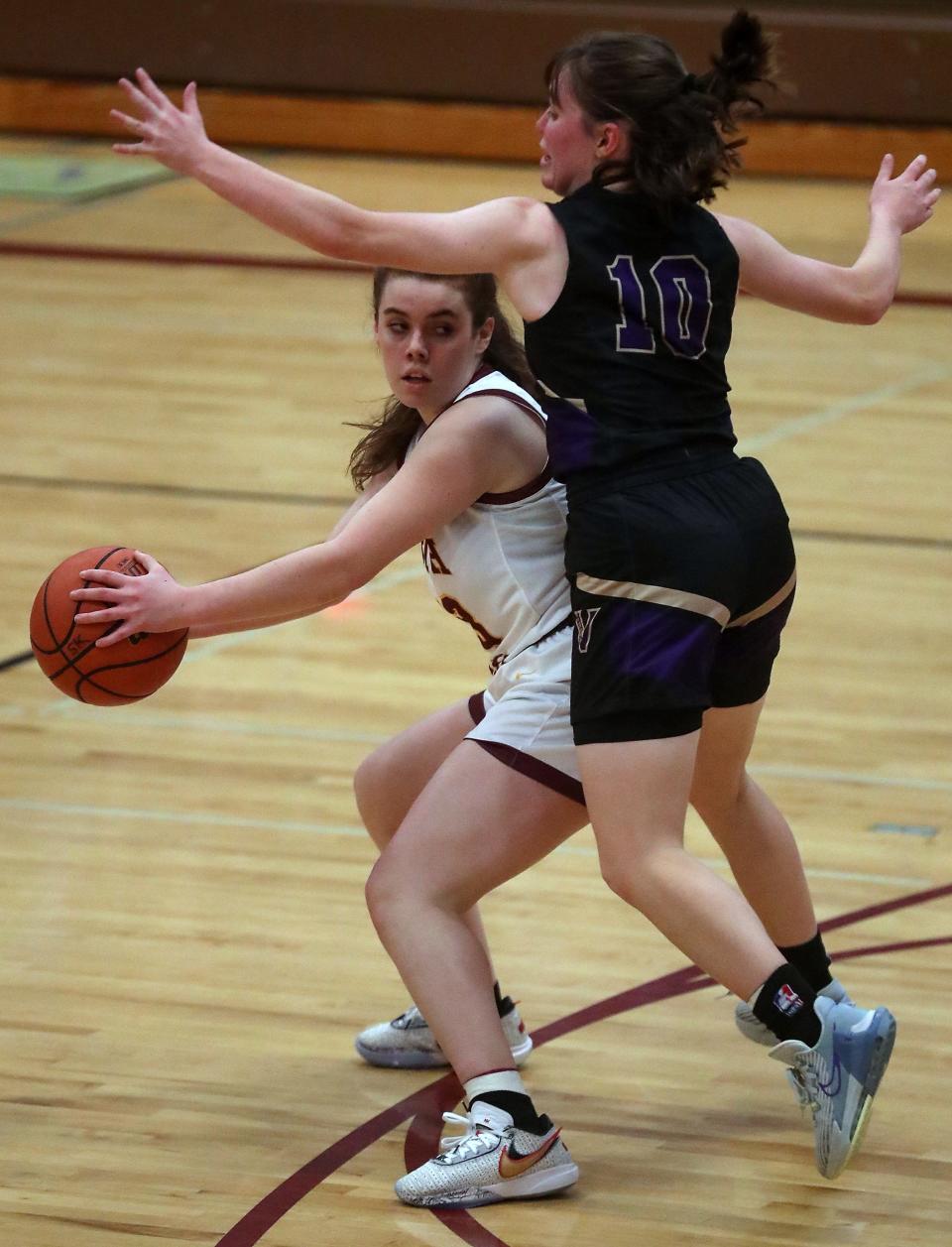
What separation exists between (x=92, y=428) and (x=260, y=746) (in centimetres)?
336

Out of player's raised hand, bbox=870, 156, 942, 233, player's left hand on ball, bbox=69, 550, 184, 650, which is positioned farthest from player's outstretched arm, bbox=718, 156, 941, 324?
player's left hand on ball, bbox=69, 550, 184, 650

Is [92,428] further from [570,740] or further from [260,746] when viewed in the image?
[570,740]

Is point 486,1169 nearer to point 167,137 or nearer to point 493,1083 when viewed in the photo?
point 493,1083

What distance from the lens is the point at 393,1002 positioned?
12.1 feet

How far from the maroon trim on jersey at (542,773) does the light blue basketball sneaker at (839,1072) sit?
460 mm

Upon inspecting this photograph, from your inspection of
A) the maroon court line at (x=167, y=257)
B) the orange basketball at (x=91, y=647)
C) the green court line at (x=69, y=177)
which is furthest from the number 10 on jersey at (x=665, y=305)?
the green court line at (x=69, y=177)

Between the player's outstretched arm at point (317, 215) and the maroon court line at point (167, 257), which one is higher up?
the player's outstretched arm at point (317, 215)

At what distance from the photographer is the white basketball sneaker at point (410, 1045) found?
11.3ft

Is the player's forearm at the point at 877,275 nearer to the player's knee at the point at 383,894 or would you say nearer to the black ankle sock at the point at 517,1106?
the player's knee at the point at 383,894

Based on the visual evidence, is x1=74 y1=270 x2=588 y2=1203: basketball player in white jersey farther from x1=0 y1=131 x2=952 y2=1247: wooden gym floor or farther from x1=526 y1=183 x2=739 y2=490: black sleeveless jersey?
x1=0 y1=131 x2=952 y2=1247: wooden gym floor

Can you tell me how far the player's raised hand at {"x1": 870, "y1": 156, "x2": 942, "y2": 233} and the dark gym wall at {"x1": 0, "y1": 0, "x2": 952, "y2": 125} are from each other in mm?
10353

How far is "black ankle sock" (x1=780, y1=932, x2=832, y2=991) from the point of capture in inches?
131

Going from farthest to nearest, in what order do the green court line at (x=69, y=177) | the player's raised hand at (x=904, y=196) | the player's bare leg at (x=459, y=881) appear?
the green court line at (x=69, y=177) < the player's raised hand at (x=904, y=196) < the player's bare leg at (x=459, y=881)

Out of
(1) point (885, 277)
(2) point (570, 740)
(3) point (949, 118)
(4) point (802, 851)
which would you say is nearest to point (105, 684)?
(2) point (570, 740)
